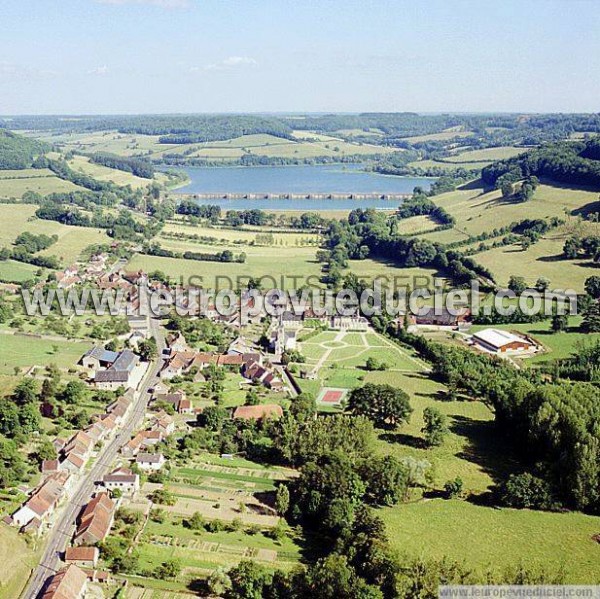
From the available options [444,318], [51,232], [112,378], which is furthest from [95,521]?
[51,232]

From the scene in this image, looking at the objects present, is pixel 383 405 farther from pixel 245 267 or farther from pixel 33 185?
pixel 33 185

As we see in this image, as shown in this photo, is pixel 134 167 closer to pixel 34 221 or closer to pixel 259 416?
pixel 34 221

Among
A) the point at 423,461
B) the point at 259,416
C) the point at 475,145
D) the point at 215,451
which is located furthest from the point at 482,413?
the point at 475,145

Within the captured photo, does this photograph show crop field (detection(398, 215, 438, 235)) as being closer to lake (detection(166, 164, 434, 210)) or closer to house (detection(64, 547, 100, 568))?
lake (detection(166, 164, 434, 210))

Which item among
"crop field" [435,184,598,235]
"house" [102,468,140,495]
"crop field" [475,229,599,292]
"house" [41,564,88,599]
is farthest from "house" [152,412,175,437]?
"crop field" [435,184,598,235]

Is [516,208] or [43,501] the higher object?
[516,208]
